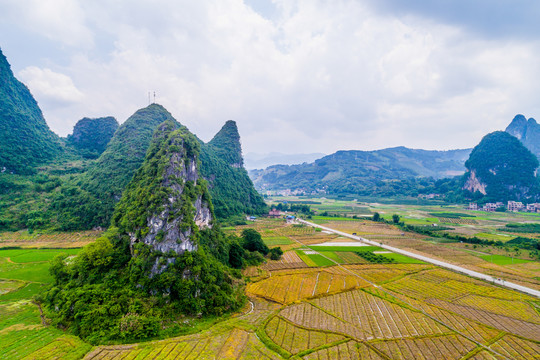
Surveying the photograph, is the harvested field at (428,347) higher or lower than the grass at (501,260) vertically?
lower

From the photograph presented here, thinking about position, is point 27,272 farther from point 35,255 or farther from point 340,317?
point 340,317

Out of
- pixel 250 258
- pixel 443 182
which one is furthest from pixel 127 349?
pixel 443 182

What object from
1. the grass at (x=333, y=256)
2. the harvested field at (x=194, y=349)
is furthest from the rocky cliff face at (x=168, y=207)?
the grass at (x=333, y=256)

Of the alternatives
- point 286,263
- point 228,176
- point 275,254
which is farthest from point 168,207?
point 228,176

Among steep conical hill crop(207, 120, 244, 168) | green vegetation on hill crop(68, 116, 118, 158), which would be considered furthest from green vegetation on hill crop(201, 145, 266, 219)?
green vegetation on hill crop(68, 116, 118, 158)

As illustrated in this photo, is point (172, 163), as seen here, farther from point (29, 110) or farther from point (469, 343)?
point (29, 110)

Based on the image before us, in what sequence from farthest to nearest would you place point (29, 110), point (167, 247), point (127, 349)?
point (29, 110)
point (167, 247)
point (127, 349)

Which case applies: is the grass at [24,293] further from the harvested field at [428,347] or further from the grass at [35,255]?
the harvested field at [428,347]
